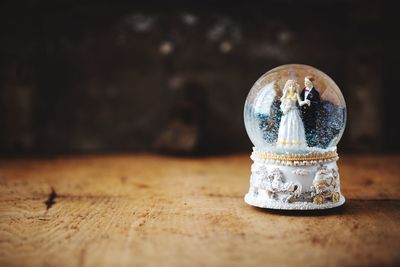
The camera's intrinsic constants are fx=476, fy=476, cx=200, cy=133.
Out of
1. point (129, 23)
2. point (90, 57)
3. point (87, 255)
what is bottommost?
point (87, 255)

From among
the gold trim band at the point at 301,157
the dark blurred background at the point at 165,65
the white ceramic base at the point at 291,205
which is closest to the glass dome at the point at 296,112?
the gold trim band at the point at 301,157

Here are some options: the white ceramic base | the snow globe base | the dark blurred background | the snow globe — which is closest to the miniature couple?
→ the snow globe

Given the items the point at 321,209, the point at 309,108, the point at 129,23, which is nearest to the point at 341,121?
the point at 309,108

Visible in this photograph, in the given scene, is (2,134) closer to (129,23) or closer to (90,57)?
(90,57)

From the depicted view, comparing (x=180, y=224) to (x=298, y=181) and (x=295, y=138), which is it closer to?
(x=298, y=181)

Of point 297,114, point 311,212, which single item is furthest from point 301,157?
point 311,212

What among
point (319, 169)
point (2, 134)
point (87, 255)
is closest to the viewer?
point (87, 255)

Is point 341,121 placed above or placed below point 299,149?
above
